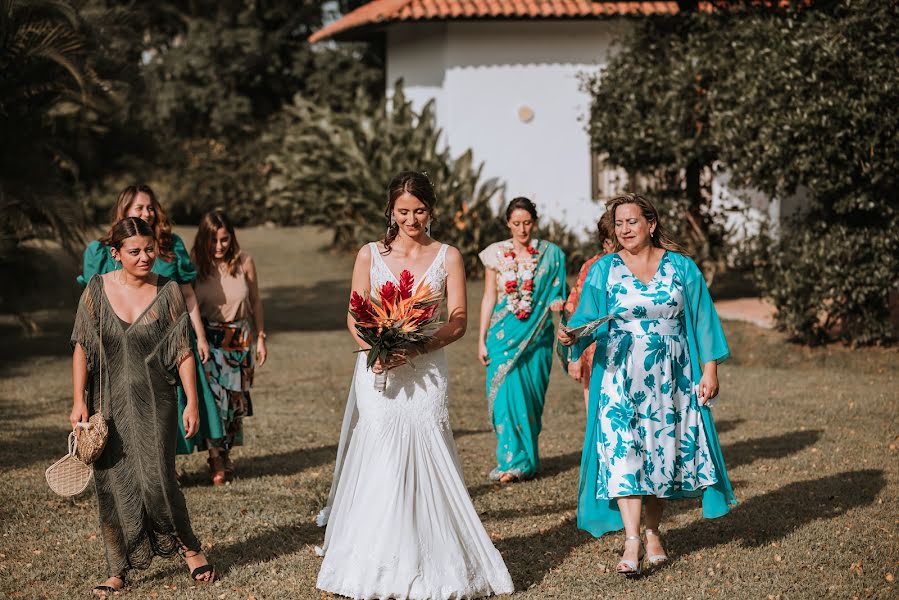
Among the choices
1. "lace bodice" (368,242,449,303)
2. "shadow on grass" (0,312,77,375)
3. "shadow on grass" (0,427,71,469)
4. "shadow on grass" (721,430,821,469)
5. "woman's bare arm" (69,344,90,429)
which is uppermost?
"lace bodice" (368,242,449,303)

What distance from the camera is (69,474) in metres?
5.25

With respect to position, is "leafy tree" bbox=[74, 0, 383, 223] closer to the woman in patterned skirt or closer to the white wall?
the white wall

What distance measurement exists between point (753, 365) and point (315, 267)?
39.6ft

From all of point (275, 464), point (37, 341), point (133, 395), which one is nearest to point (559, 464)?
point (275, 464)

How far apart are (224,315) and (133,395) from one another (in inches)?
101

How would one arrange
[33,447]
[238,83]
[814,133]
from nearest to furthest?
[33,447], [814,133], [238,83]

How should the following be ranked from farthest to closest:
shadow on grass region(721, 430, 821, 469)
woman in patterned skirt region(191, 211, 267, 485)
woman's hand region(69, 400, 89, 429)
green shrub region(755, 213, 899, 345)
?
green shrub region(755, 213, 899, 345) < shadow on grass region(721, 430, 821, 469) < woman in patterned skirt region(191, 211, 267, 485) < woman's hand region(69, 400, 89, 429)

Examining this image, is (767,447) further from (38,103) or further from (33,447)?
(38,103)

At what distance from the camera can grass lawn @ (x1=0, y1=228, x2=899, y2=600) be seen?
226 inches

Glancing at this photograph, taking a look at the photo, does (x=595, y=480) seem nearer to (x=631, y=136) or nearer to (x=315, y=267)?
(x=631, y=136)

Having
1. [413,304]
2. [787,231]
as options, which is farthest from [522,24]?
[413,304]

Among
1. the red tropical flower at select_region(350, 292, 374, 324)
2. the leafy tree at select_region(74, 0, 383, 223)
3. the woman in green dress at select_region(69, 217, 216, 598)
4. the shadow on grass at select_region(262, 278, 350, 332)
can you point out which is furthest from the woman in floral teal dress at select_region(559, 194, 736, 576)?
the leafy tree at select_region(74, 0, 383, 223)

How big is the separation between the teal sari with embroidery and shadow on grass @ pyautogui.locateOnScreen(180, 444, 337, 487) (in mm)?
1455

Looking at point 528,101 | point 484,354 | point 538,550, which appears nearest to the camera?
point 538,550
